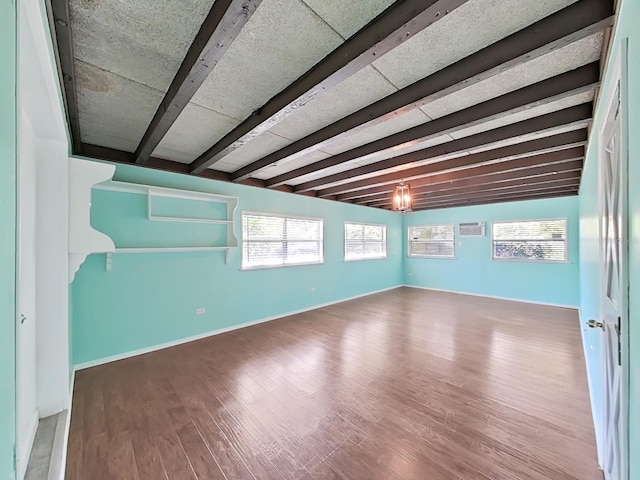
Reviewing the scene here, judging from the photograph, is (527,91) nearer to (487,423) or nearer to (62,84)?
(487,423)

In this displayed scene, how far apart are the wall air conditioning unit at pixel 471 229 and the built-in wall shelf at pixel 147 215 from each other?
19.0ft

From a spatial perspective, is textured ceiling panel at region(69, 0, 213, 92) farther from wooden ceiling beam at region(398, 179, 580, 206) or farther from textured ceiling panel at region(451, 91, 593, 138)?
wooden ceiling beam at region(398, 179, 580, 206)

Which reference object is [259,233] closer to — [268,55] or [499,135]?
[268,55]

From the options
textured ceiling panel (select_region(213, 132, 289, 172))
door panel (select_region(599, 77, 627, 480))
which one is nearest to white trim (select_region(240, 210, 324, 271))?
textured ceiling panel (select_region(213, 132, 289, 172))

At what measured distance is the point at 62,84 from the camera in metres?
1.70

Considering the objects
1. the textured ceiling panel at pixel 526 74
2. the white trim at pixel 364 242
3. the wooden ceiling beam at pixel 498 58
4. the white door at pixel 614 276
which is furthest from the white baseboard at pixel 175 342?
the white door at pixel 614 276

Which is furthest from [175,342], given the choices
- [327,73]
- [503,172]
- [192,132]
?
[503,172]

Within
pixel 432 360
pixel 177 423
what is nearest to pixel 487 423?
pixel 432 360

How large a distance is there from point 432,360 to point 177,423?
266cm

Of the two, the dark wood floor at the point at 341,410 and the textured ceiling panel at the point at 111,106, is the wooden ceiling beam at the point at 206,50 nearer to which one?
the textured ceiling panel at the point at 111,106

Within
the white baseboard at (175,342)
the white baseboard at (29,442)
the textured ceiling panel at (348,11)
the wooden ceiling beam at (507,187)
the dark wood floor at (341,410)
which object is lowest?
the dark wood floor at (341,410)

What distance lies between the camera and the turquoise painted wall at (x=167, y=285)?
9.86 ft

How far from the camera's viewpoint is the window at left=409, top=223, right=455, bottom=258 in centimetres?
716

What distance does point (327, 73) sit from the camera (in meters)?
1.59
